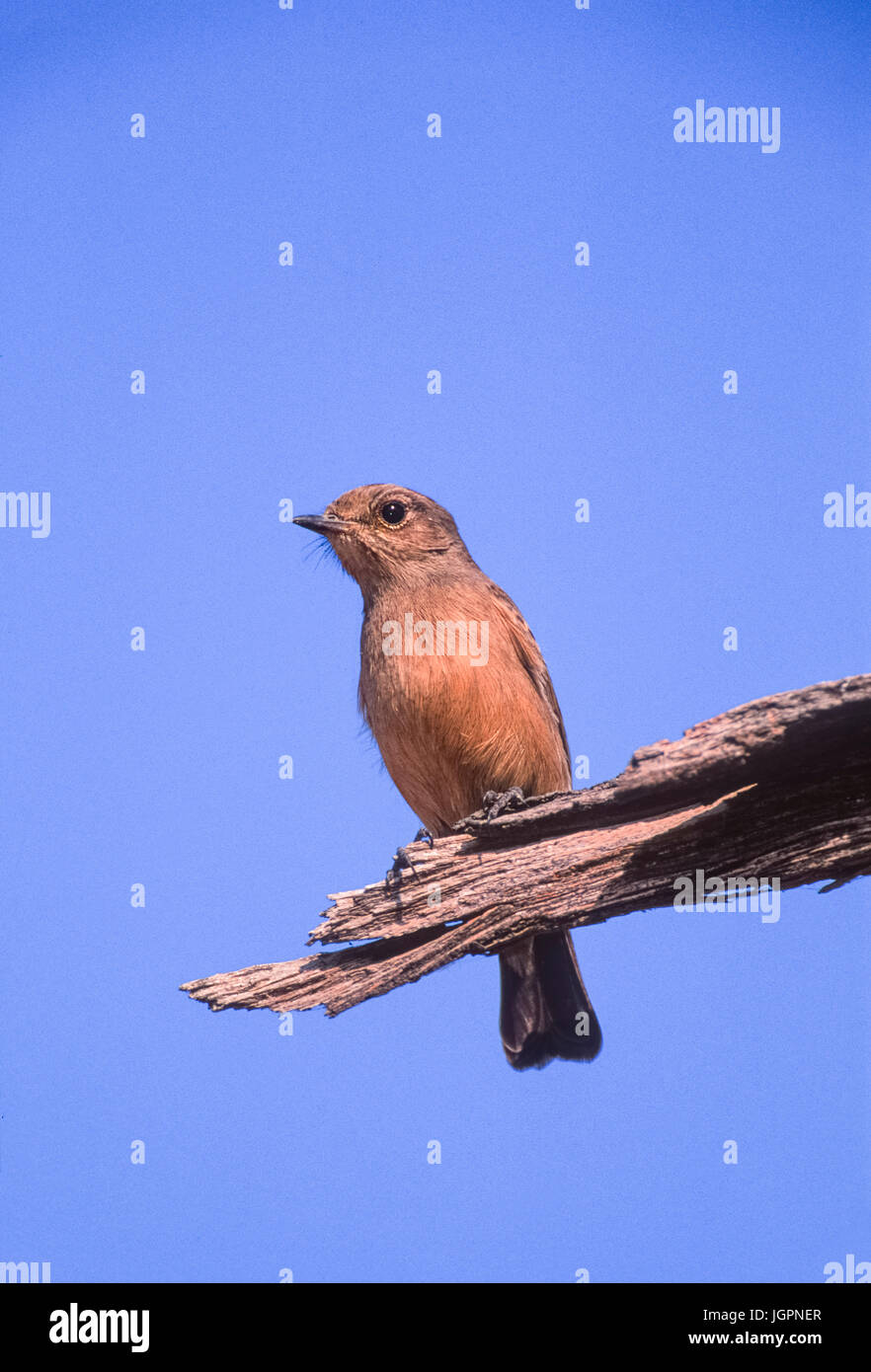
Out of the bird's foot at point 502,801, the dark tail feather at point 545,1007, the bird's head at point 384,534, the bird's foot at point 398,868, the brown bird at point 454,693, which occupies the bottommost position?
the dark tail feather at point 545,1007

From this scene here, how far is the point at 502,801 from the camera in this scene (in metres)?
6.07

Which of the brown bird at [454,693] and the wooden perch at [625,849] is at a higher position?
the brown bird at [454,693]

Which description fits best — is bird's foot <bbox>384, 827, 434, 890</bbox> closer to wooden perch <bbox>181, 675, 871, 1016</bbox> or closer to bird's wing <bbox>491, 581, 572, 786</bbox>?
wooden perch <bbox>181, 675, 871, 1016</bbox>

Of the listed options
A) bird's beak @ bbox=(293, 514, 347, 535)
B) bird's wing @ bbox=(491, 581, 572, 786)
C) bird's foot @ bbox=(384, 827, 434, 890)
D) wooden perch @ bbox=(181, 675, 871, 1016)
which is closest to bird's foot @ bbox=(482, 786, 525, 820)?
wooden perch @ bbox=(181, 675, 871, 1016)

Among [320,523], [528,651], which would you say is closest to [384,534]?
[320,523]

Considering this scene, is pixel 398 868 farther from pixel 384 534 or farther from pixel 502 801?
pixel 384 534

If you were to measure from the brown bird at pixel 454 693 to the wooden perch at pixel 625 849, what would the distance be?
1.56 ft

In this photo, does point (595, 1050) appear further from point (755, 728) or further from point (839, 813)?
point (755, 728)

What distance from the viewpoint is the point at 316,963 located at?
562 centimetres

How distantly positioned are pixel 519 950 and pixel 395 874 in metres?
1.41

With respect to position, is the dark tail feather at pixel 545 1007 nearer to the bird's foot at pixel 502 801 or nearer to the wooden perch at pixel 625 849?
the bird's foot at pixel 502 801

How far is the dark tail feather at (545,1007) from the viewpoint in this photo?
6.47 meters

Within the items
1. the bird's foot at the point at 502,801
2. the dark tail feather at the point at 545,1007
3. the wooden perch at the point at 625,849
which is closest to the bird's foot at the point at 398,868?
the wooden perch at the point at 625,849
